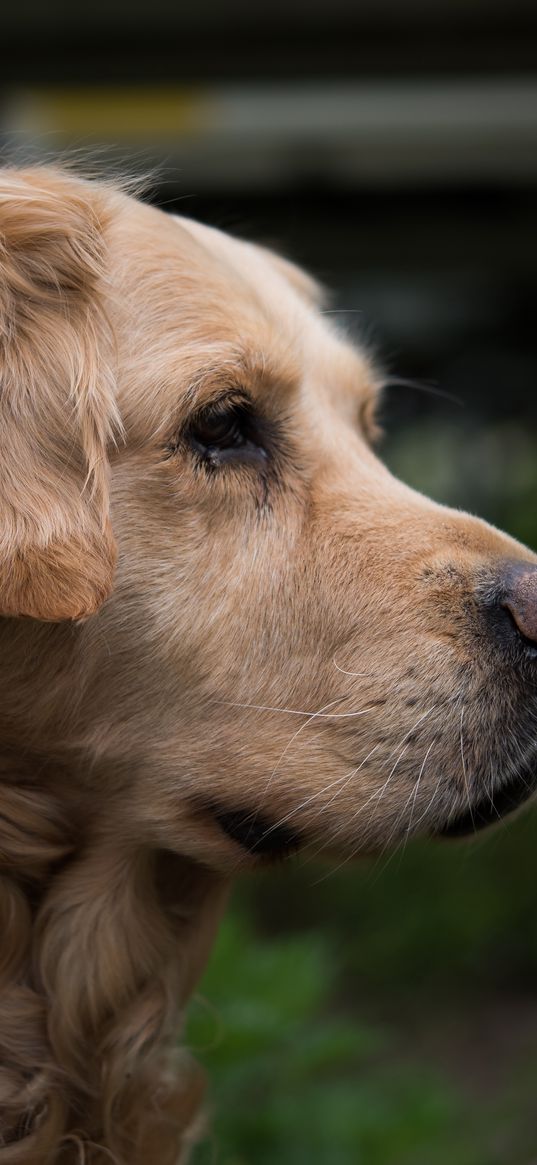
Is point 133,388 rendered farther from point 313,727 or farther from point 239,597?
point 313,727

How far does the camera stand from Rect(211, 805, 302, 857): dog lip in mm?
2268

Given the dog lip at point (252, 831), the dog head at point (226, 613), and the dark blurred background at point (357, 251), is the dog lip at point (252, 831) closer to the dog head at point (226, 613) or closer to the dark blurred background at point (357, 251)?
the dog head at point (226, 613)

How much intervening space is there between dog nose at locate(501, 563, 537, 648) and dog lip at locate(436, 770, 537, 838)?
0.27 metres

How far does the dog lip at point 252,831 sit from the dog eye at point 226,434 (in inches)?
26.0

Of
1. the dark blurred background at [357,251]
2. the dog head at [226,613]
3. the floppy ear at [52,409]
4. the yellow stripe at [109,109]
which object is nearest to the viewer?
the floppy ear at [52,409]

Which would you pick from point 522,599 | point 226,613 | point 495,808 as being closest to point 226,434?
point 226,613

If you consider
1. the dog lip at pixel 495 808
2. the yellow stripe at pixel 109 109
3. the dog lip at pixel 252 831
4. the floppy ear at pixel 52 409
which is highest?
the yellow stripe at pixel 109 109

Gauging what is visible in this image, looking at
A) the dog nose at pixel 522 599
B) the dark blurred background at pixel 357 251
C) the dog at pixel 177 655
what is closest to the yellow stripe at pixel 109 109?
the dark blurred background at pixel 357 251

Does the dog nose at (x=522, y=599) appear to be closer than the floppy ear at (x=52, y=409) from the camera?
No

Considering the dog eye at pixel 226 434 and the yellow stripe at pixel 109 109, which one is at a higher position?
the yellow stripe at pixel 109 109

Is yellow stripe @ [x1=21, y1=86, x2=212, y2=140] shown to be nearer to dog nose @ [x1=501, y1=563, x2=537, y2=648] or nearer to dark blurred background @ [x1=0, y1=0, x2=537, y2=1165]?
dark blurred background @ [x1=0, y1=0, x2=537, y2=1165]

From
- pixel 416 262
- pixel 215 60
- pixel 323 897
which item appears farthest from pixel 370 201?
pixel 323 897

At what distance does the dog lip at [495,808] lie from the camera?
226 cm

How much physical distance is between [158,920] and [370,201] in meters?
5.73
